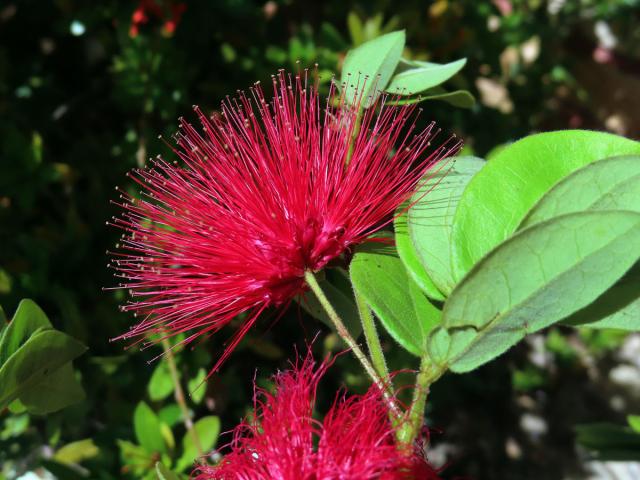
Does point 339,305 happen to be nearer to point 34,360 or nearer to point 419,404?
point 419,404

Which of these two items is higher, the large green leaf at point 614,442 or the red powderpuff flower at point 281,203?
the red powderpuff flower at point 281,203

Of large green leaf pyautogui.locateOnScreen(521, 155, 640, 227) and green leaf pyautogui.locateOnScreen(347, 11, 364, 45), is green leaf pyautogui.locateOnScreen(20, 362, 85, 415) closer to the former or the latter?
large green leaf pyautogui.locateOnScreen(521, 155, 640, 227)

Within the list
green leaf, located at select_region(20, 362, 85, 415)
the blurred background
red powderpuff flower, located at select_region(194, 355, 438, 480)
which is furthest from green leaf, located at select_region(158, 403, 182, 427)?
red powderpuff flower, located at select_region(194, 355, 438, 480)

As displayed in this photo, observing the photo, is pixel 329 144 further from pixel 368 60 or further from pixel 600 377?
pixel 600 377

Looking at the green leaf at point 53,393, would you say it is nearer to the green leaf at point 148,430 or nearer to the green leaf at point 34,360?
the green leaf at point 34,360

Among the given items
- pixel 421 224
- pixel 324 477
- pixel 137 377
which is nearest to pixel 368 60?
pixel 421 224

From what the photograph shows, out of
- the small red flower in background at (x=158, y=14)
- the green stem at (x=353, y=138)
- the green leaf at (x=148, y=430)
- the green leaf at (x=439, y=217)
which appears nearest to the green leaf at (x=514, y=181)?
the green leaf at (x=439, y=217)

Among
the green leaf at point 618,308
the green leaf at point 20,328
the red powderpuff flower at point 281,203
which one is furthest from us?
the red powderpuff flower at point 281,203
